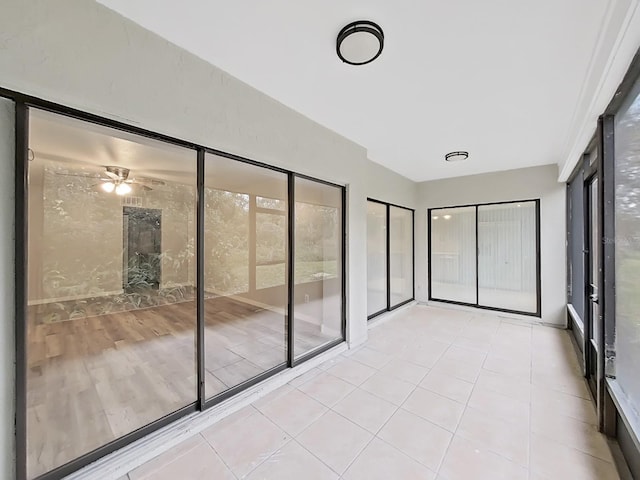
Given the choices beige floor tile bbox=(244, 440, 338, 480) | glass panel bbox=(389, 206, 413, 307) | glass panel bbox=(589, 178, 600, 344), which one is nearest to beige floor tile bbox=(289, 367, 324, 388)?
beige floor tile bbox=(244, 440, 338, 480)

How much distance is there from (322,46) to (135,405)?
3091 millimetres

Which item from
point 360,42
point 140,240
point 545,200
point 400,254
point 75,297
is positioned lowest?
point 75,297

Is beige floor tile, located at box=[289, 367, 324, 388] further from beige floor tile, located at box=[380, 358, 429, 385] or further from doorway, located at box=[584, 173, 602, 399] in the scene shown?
doorway, located at box=[584, 173, 602, 399]

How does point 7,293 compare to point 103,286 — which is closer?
point 7,293

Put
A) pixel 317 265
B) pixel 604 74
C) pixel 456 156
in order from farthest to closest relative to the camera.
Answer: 1. pixel 456 156
2. pixel 317 265
3. pixel 604 74

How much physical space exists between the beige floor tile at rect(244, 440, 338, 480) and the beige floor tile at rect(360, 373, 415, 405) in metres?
0.94

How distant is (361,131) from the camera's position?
129 inches

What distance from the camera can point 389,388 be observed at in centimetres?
261

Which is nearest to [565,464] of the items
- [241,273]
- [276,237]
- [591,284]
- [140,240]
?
[591,284]

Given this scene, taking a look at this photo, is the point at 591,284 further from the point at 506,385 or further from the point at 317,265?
the point at 317,265

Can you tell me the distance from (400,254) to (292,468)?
4.43 metres

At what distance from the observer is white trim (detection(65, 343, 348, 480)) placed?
1.60 metres

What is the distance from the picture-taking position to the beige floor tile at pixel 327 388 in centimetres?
243

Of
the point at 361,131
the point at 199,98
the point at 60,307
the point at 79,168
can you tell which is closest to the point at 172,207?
the point at 79,168
